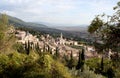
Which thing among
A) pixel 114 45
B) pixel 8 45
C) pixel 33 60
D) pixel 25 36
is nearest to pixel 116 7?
pixel 114 45

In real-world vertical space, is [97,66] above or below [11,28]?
below

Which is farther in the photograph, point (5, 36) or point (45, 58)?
point (5, 36)

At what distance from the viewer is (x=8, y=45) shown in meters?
47.8

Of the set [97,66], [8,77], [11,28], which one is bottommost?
[97,66]

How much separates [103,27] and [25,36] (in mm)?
167797

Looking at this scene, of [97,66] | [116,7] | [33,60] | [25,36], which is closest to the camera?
[116,7]

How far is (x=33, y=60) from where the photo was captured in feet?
93.3

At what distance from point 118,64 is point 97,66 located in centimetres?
6843

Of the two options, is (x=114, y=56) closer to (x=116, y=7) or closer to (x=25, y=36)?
(x=116, y=7)

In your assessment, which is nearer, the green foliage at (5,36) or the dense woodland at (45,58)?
the dense woodland at (45,58)

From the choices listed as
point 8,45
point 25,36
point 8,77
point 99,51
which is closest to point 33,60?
point 8,77

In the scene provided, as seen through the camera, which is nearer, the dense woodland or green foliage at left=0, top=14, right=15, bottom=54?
the dense woodland

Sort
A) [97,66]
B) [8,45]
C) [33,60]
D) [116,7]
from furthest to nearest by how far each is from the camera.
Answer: [97,66], [8,45], [33,60], [116,7]

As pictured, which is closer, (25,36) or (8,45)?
(8,45)
